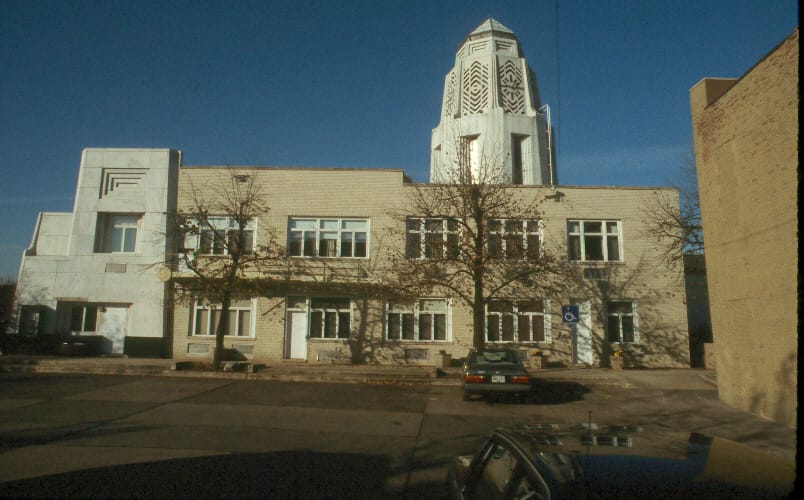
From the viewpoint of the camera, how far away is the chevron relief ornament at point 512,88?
3019 centimetres

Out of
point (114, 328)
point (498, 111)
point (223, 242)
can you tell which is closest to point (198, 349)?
point (114, 328)

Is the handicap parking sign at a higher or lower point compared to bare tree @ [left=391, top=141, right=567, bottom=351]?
lower

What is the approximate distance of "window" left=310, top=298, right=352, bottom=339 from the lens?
73.2ft

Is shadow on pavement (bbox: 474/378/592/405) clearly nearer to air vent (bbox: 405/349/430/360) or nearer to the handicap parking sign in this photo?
the handicap parking sign

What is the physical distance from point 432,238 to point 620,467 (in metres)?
18.1

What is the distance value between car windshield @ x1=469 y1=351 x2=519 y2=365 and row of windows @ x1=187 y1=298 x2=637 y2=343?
6429mm

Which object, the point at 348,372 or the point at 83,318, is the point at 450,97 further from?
the point at 83,318

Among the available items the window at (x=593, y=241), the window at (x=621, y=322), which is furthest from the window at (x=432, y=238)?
the window at (x=621, y=322)

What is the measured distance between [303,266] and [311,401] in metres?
9.54

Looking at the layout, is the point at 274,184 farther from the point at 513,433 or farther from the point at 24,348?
the point at 513,433

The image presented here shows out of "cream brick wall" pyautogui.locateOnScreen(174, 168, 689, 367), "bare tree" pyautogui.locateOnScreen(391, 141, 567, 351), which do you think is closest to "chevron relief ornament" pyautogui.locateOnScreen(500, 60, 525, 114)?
"bare tree" pyautogui.locateOnScreen(391, 141, 567, 351)

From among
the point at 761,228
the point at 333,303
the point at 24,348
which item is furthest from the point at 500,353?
the point at 24,348

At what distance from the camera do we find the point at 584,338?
21.9 metres

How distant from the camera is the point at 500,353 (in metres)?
15.4
